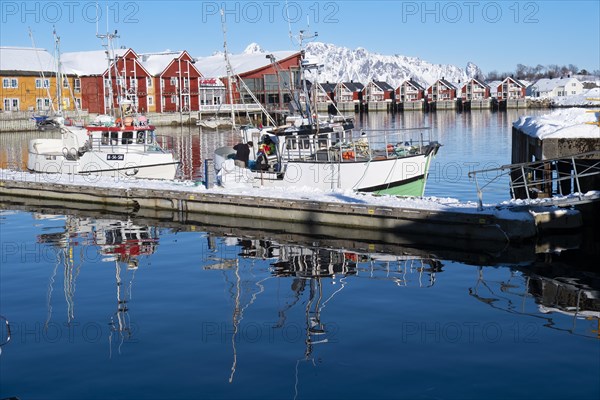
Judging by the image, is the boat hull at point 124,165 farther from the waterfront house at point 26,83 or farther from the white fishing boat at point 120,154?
the waterfront house at point 26,83

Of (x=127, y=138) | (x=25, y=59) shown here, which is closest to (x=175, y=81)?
(x=25, y=59)

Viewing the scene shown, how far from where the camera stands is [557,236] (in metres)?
22.1

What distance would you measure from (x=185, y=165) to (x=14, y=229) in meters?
23.8

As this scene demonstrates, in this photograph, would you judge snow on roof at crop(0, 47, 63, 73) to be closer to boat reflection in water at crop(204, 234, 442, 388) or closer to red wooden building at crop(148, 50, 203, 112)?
red wooden building at crop(148, 50, 203, 112)

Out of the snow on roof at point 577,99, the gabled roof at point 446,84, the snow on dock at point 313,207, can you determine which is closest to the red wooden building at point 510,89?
the snow on roof at point 577,99

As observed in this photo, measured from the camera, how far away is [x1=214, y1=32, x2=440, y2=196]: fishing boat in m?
28.1

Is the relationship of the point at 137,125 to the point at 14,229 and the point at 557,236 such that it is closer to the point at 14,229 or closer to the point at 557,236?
the point at 14,229

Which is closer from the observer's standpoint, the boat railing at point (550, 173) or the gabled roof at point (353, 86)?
the boat railing at point (550, 173)

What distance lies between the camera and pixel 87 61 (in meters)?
105

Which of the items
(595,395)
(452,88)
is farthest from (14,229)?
(452,88)

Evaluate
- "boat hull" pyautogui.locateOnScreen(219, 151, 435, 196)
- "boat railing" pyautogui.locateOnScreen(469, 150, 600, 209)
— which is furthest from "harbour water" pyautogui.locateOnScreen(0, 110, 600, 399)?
"boat hull" pyautogui.locateOnScreen(219, 151, 435, 196)

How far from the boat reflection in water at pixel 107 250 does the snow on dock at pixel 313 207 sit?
167 cm

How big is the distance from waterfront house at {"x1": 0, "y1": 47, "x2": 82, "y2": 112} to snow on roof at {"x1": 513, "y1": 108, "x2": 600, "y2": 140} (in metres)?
71.2

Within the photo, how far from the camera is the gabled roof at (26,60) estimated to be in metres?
93.8
